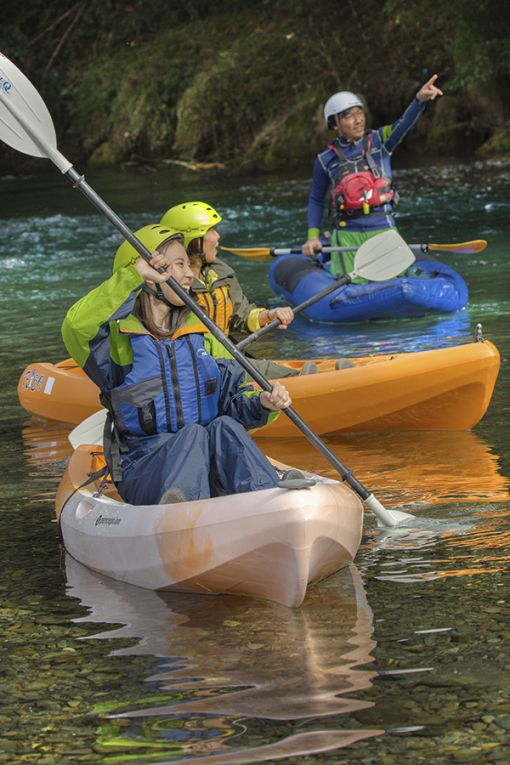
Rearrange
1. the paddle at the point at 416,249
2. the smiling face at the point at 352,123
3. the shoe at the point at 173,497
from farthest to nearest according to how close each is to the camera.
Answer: the paddle at the point at 416,249 < the smiling face at the point at 352,123 < the shoe at the point at 173,497

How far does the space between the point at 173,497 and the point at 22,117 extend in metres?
1.54

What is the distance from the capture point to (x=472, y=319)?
7.13 m

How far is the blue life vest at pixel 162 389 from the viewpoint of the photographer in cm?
327

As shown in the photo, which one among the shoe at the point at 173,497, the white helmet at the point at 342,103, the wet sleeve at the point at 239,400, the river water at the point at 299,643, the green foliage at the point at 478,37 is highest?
the green foliage at the point at 478,37

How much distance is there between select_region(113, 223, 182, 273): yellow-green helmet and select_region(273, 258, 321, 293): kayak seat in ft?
14.0

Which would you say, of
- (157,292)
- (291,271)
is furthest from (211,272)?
(291,271)

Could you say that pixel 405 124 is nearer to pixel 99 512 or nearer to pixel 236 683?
pixel 99 512

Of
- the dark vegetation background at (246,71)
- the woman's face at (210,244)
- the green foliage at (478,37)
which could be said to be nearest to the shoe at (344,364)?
the woman's face at (210,244)

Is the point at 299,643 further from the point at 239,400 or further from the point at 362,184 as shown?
the point at 362,184

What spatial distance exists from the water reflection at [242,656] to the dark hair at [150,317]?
0.77 meters

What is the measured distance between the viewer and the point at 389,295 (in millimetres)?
7141

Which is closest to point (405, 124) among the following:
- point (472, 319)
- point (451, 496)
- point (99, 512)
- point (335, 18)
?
point (472, 319)

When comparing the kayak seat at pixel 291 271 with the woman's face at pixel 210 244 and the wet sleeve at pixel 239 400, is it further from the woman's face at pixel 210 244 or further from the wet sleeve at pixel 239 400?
the wet sleeve at pixel 239 400

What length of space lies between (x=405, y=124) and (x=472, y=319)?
132cm
